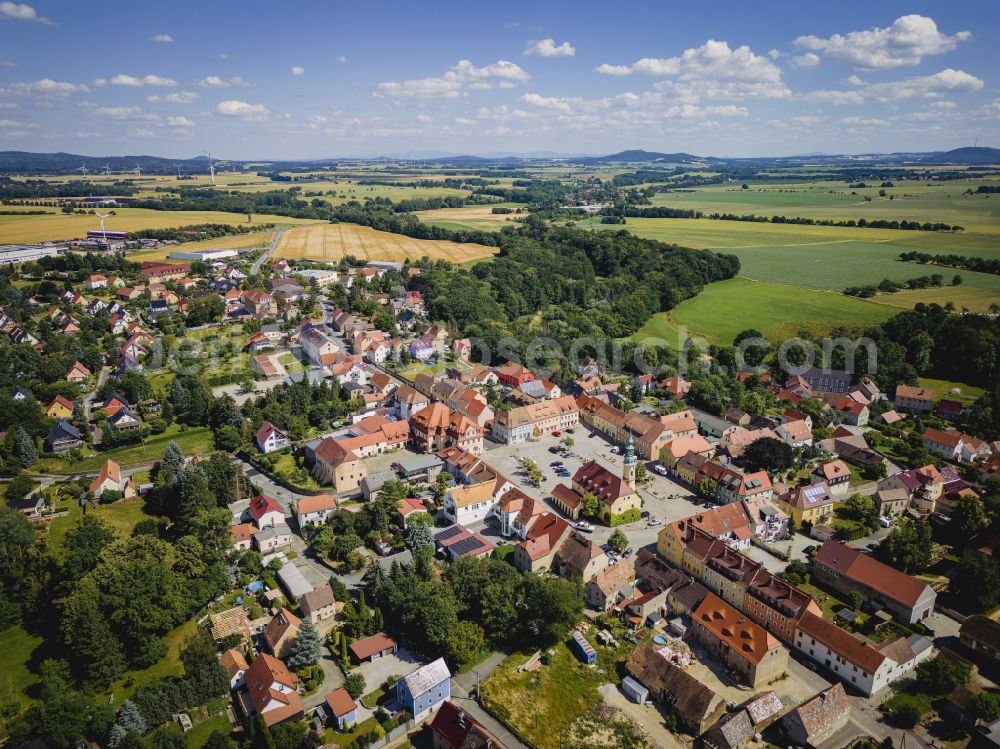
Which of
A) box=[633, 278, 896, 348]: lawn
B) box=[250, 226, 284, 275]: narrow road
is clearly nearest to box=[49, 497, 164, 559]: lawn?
box=[633, 278, 896, 348]: lawn

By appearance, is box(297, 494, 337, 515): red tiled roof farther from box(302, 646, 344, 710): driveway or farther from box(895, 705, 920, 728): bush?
box(895, 705, 920, 728): bush

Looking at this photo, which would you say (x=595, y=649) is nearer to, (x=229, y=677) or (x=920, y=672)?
(x=920, y=672)

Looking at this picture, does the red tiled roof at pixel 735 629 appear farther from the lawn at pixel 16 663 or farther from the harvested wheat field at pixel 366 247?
the harvested wheat field at pixel 366 247

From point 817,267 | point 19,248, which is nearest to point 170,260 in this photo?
point 19,248

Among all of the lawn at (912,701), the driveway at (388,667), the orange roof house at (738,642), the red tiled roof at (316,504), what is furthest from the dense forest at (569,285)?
the lawn at (912,701)

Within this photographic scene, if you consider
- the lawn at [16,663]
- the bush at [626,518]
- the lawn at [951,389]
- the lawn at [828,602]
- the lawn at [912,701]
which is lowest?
the lawn at [912,701]

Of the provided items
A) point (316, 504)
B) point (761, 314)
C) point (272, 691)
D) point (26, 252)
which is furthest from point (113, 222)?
point (272, 691)

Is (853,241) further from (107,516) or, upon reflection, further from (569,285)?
(107,516)
